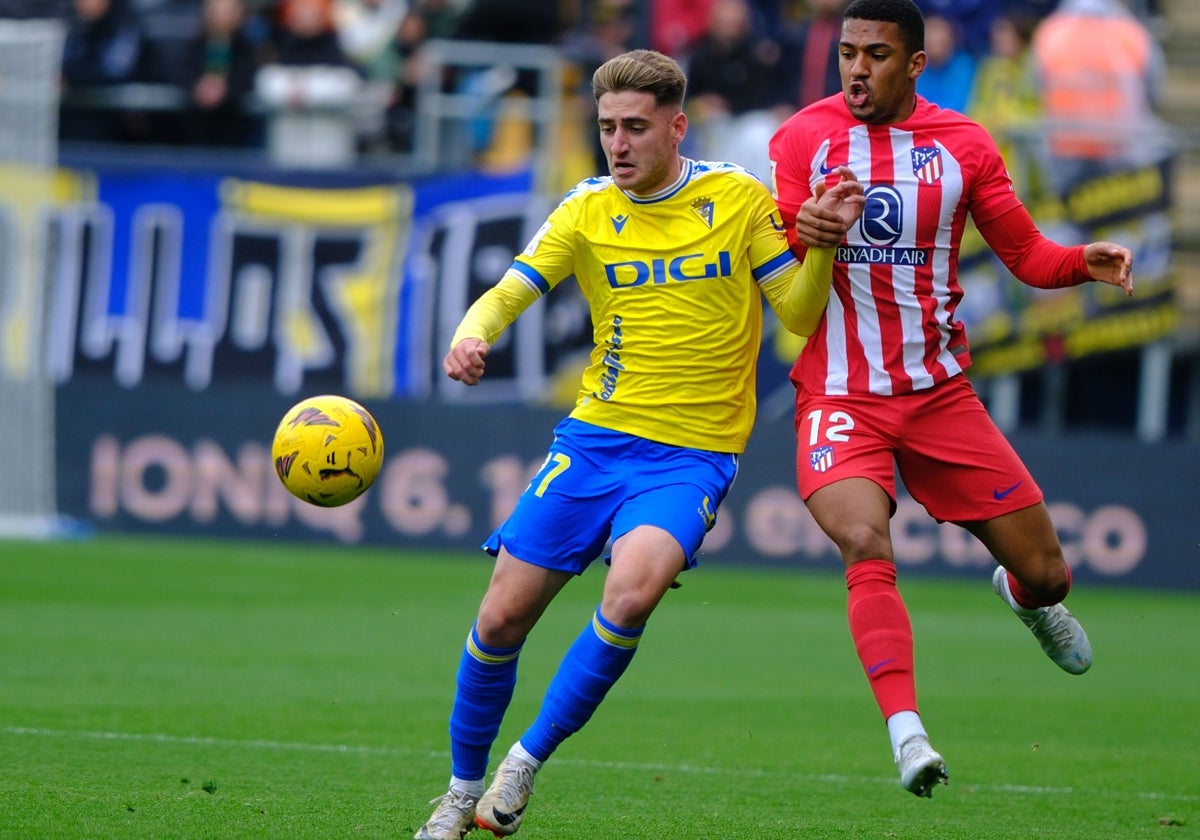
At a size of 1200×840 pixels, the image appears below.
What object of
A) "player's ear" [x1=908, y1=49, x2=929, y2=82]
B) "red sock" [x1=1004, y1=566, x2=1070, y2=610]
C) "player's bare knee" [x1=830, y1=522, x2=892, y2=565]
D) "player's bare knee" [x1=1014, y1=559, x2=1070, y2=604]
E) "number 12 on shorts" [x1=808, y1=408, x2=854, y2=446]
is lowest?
"red sock" [x1=1004, y1=566, x2=1070, y2=610]

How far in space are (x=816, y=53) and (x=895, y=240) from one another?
10142mm

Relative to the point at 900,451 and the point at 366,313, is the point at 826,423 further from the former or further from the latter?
the point at 366,313

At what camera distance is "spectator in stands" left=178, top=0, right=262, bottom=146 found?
59.2 feet

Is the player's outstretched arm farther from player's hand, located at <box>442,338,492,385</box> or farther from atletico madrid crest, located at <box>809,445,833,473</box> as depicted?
atletico madrid crest, located at <box>809,445,833,473</box>

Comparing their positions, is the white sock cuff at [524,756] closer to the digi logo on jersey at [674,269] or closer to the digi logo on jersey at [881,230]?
the digi logo on jersey at [674,269]

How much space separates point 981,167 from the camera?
6.57 metres

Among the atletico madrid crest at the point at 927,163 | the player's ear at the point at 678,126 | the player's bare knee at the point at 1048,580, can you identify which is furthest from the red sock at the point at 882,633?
the player's ear at the point at 678,126

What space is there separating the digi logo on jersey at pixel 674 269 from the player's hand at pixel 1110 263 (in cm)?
121

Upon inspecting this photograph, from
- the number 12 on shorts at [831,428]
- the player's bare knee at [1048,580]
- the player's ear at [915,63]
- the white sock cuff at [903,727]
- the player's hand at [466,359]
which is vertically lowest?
the white sock cuff at [903,727]

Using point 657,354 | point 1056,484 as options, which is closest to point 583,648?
point 657,354

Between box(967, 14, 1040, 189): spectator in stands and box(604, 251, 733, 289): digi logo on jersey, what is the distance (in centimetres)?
950

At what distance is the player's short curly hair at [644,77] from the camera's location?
6.22 meters

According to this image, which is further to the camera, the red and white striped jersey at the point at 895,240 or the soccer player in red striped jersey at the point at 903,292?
the red and white striped jersey at the point at 895,240

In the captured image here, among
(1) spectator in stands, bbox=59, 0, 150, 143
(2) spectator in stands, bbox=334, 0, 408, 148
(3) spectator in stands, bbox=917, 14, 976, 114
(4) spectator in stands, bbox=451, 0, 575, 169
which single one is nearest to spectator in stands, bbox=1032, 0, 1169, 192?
(3) spectator in stands, bbox=917, 14, 976, 114
